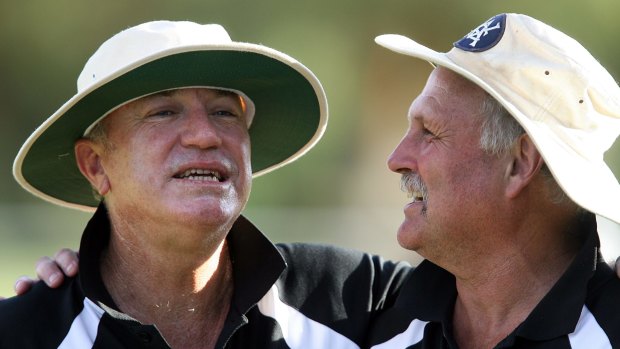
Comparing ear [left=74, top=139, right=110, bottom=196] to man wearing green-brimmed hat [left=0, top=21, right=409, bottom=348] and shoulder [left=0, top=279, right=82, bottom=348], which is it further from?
shoulder [left=0, top=279, right=82, bottom=348]

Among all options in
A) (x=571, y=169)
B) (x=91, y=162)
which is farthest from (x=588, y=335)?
(x=91, y=162)

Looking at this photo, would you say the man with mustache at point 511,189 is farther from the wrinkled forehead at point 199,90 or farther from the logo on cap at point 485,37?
the wrinkled forehead at point 199,90

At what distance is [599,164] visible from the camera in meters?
3.38

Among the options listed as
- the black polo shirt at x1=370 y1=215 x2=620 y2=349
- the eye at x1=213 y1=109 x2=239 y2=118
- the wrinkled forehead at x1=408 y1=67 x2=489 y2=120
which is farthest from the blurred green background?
the black polo shirt at x1=370 y1=215 x2=620 y2=349

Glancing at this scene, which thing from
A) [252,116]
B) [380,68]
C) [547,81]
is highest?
[547,81]

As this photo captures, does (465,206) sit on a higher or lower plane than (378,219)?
higher

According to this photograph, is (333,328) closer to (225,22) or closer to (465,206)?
(465,206)

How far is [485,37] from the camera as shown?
11.6 ft

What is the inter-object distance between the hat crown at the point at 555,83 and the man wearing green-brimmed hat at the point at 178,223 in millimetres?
814

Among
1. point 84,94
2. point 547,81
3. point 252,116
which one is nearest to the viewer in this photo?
point 547,81

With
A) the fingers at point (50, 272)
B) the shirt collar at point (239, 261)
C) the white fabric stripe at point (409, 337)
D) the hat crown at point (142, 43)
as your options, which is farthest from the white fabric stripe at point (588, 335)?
the fingers at point (50, 272)

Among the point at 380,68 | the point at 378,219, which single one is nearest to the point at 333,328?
the point at 378,219

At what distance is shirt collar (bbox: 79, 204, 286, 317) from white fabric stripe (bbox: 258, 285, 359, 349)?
7 centimetres

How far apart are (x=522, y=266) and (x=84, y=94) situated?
1605 mm
